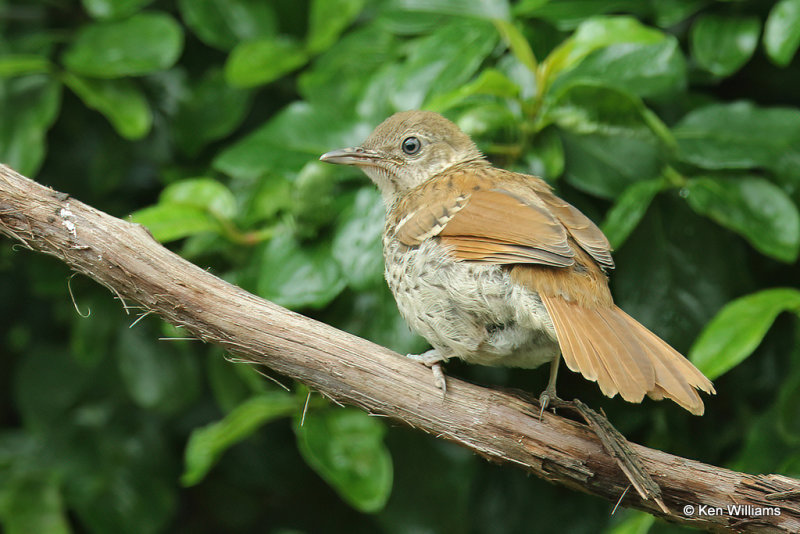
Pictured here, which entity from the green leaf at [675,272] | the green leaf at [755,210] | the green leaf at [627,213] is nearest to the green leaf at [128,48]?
the green leaf at [627,213]

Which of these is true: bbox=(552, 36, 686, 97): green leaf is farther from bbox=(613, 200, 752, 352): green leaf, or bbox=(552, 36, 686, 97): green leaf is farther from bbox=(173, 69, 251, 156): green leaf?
bbox=(173, 69, 251, 156): green leaf

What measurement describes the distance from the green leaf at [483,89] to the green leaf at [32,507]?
2447 mm

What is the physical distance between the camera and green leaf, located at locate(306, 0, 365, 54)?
3.48 meters

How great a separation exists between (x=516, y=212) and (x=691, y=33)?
4.50 feet

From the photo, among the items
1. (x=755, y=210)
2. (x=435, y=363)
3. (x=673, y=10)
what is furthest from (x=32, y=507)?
(x=673, y=10)

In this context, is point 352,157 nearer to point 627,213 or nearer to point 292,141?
point 292,141

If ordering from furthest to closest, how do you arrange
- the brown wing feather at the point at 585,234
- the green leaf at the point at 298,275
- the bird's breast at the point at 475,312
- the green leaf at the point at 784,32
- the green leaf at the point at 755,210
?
the green leaf at the point at 298,275 → the green leaf at the point at 755,210 → the green leaf at the point at 784,32 → the brown wing feather at the point at 585,234 → the bird's breast at the point at 475,312

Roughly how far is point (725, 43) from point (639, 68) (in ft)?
1.20

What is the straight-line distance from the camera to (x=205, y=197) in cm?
323

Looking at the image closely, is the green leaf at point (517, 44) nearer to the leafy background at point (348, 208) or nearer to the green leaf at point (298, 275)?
the leafy background at point (348, 208)

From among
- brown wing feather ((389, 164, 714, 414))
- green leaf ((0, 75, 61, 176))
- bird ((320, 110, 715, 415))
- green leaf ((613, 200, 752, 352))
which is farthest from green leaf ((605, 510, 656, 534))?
green leaf ((0, 75, 61, 176))

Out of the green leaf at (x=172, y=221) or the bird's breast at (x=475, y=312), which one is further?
the green leaf at (x=172, y=221)

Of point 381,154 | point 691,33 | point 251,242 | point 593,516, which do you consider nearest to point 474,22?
point 381,154

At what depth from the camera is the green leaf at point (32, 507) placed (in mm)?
3633
